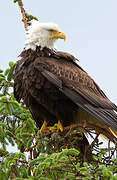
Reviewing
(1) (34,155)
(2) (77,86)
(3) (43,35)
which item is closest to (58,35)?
(3) (43,35)

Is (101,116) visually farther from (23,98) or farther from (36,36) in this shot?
(36,36)

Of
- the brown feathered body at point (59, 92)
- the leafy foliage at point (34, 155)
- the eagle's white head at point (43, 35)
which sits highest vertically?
the eagle's white head at point (43, 35)

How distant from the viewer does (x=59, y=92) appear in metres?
6.16

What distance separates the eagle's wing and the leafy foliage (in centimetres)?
56

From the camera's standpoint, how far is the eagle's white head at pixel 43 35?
22.2 ft

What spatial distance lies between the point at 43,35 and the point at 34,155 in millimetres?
2310

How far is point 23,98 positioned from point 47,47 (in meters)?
1.04

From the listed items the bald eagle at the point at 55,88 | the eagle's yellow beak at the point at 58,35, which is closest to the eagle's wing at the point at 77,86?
the bald eagle at the point at 55,88

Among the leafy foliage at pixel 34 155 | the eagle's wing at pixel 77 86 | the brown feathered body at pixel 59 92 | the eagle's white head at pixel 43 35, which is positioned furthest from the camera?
the eagle's white head at pixel 43 35

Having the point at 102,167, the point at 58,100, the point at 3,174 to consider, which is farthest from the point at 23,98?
the point at 102,167

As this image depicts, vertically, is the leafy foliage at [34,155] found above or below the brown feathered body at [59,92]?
below

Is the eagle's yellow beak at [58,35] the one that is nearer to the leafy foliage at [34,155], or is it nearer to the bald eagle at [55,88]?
the bald eagle at [55,88]

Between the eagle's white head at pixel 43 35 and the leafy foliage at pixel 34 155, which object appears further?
the eagle's white head at pixel 43 35

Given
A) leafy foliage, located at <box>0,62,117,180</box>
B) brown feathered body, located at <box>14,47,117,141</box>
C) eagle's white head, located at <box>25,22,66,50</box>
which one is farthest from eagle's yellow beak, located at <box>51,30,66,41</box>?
leafy foliage, located at <box>0,62,117,180</box>
